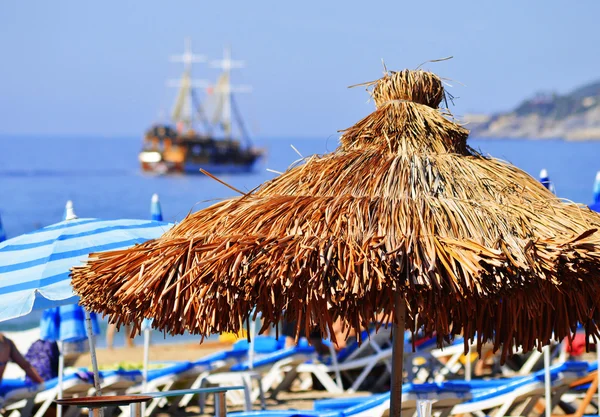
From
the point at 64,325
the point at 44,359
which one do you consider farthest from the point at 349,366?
the point at 64,325

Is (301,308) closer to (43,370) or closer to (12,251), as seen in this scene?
(12,251)

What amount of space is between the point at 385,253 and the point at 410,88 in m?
1.09

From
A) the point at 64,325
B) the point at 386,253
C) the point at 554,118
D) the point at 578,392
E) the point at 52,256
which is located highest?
the point at 554,118

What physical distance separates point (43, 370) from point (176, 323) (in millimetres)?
4919

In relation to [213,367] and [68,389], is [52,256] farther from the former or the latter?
[213,367]

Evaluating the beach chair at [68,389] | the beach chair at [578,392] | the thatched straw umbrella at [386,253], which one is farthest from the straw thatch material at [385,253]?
the beach chair at [68,389]

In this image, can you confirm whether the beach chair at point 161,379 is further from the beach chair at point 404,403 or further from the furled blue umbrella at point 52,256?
the furled blue umbrella at point 52,256

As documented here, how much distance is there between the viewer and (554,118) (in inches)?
5074

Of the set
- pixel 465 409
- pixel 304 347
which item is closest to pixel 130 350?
pixel 304 347

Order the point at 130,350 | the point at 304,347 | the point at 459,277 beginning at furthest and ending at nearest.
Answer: the point at 130,350 < the point at 304,347 < the point at 459,277

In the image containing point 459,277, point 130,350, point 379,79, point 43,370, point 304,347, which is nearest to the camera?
point 459,277

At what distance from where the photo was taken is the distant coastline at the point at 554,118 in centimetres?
12431

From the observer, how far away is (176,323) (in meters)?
3.29

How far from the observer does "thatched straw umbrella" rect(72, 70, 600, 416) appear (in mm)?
2955
